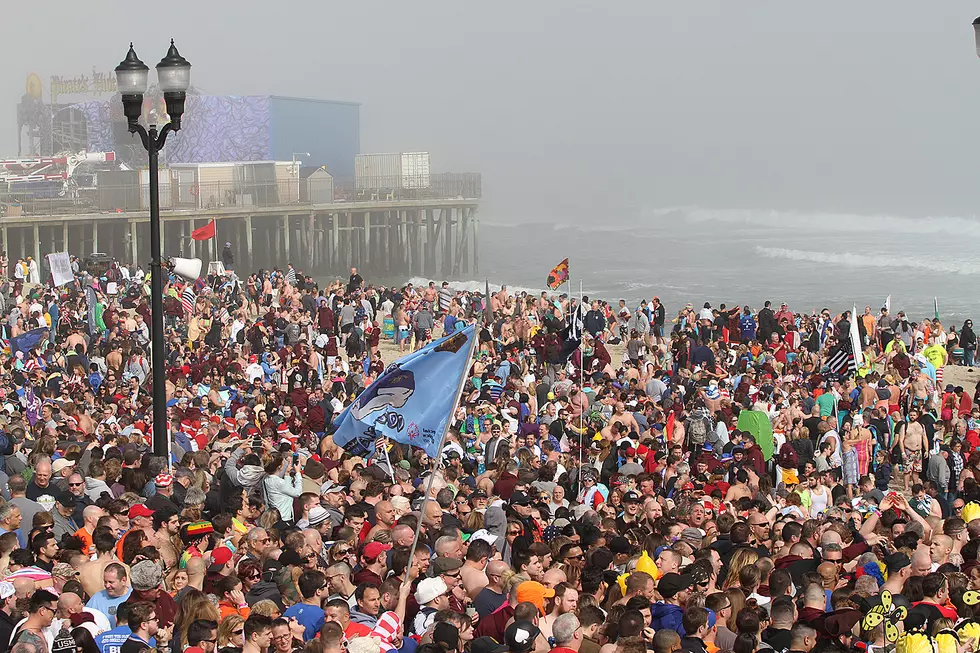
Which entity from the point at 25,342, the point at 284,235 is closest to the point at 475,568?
the point at 25,342

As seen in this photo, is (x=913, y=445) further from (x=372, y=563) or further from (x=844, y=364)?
(x=372, y=563)

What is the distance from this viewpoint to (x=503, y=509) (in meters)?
9.53

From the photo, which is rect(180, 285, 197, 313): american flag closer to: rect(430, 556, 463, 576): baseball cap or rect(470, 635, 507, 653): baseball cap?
rect(430, 556, 463, 576): baseball cap

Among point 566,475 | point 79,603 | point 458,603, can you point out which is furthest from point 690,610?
point 566,475

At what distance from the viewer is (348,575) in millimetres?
7445

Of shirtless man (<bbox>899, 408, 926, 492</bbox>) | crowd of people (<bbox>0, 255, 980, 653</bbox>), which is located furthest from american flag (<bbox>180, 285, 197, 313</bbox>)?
shirtless man (<bbox>899, 408, 926, 492</bbox>)

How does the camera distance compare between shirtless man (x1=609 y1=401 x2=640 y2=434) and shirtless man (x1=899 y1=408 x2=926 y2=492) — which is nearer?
shirtless man (x1=609 y1=401 x2=640 y2=434)

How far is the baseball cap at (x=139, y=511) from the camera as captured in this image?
28.3ft

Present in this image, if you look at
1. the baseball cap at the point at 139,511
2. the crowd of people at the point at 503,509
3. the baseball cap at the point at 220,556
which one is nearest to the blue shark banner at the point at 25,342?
the crowd of people at the point at 503,509

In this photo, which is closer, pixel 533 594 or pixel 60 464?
pixel 533 594

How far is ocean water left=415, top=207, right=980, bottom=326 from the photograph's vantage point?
6912 centimetres

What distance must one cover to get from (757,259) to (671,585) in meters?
88.9

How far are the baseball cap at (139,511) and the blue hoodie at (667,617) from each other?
142 inches

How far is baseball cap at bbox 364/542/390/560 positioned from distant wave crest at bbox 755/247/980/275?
74589mm
